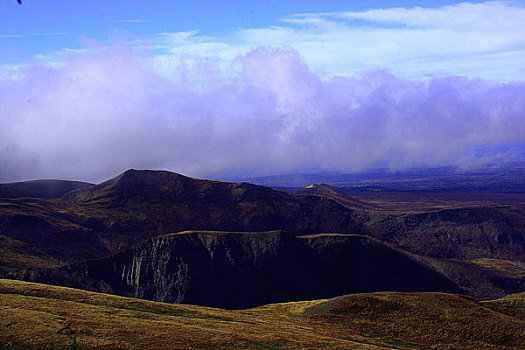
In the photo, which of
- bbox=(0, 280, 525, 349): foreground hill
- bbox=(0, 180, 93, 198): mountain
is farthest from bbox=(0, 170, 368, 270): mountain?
bbox=(0, 280, 525, 349): foreground hill

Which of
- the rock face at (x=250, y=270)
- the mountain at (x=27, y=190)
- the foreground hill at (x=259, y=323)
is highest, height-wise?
the mountain at (x=27, y=190)

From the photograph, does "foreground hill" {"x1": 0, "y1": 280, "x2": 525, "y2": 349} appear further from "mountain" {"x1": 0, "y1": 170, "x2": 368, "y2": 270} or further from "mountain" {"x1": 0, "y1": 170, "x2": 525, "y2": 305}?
"mountain" {"x1": 0, "y1": 170, "x2": 368, "y2": 270}

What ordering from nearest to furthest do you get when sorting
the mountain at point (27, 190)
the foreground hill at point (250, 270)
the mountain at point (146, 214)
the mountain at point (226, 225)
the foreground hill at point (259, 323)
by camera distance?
the foreground hill at point (259, 323) < the foreground hill at point (250, 270) < the mountain at point (226, 225) < the mountain at point (146, 214) < the mountain at point (27, 190)

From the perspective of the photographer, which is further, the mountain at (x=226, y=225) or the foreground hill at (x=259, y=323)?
the mountain at (x=226, y=225)

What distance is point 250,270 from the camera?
105062 millimetres

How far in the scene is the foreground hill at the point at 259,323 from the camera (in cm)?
2858

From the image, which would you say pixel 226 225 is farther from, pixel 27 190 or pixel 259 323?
pixel 259 323

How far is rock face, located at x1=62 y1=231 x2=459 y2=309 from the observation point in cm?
9875

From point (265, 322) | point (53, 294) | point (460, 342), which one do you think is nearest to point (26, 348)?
point (53, 294)

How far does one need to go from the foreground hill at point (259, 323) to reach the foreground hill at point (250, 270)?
40672 millimetres

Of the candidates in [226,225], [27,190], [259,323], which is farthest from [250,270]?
[27,190]

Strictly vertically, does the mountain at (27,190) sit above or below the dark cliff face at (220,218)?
above

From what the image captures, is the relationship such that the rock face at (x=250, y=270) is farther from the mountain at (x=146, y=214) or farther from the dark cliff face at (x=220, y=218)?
the dark cliff face at (x=220, y=218)

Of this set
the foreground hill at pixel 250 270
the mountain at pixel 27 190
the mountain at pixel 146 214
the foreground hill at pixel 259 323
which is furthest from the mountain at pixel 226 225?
the foreground hill at pixel 259 323
